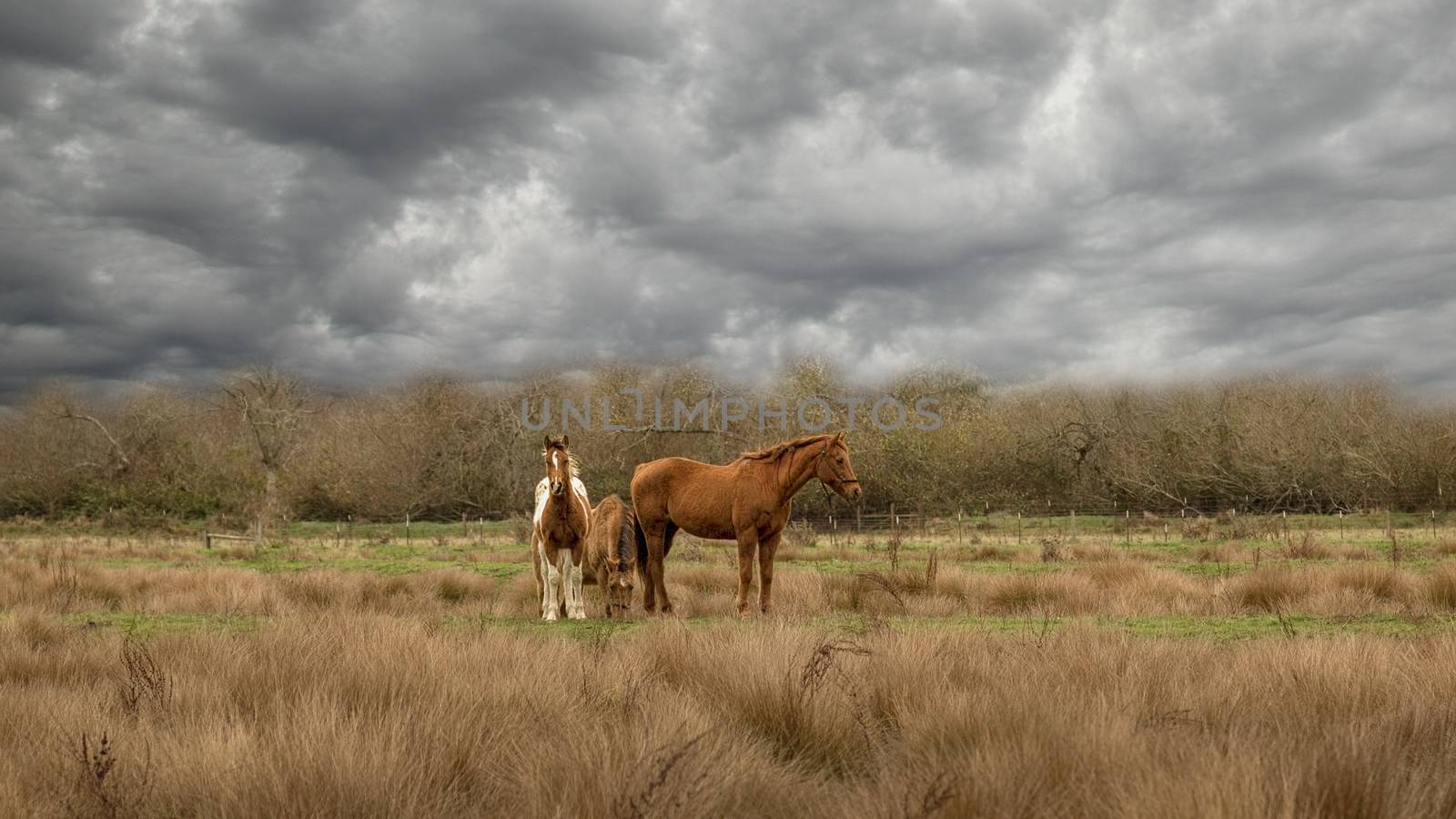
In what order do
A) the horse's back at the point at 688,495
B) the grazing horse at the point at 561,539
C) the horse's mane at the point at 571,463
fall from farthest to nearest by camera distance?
the horse's back at the point at 688,495
the horse's mane at the point at 571,463
the grazing horse at the point at 561,539

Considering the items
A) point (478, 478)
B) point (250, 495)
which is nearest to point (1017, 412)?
point (478, 478)

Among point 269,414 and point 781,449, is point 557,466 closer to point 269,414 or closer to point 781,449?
point 781,449

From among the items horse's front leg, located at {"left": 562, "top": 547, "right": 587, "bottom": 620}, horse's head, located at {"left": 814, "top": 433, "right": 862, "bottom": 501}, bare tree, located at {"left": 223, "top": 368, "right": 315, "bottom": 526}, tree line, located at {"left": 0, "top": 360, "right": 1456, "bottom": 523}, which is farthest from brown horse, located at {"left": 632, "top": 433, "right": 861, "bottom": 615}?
bare tree, located at {"left": 223, "top": 368, "right": 315, "bottom": 526}

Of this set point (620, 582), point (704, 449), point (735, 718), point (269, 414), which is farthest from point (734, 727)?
point (269, 414)

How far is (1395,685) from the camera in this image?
19.4 ft

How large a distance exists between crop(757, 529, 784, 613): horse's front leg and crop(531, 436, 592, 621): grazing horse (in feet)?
7.48

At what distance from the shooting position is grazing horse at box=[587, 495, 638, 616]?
12641 millimetres

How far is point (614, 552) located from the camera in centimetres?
1276

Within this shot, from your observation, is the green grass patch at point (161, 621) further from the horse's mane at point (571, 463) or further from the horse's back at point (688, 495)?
the horse's back at point (688, 495)

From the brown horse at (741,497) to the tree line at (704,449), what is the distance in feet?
129

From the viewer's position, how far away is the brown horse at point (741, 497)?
12.2 metres

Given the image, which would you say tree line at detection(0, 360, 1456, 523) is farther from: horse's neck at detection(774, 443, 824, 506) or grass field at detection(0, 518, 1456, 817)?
grass field at detection(0, 518, 1456, 817)

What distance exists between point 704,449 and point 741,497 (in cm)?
4489

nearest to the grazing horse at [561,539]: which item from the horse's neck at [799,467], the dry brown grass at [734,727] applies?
the horse's neck at [799,467]
